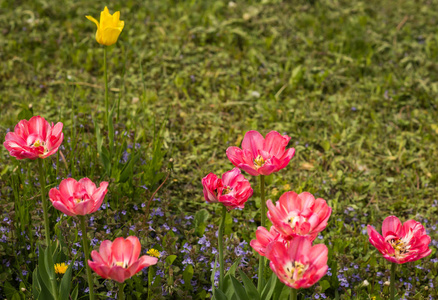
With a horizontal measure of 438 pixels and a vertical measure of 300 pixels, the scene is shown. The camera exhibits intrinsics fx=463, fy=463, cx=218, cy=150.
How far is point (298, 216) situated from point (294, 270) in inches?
6.9

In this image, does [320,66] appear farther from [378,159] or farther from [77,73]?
[77,73]

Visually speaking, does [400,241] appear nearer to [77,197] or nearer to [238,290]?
[238,290]

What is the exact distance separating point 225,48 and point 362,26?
138cm

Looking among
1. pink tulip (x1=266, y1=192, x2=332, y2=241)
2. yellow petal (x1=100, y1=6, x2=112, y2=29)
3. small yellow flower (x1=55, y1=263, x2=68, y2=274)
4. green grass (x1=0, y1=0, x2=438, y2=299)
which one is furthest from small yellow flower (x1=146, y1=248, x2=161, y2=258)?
yellow petal (x1=100, y1=6, x2=112, y2=29)

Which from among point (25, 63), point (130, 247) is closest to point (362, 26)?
point (25, 63)

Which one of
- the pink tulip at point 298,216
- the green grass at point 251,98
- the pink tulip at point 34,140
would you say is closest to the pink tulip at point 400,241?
the pink tulip at point 298,216

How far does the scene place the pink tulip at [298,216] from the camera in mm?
1366

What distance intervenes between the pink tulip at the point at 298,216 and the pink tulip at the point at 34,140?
0.78 metres

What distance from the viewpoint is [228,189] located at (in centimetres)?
158

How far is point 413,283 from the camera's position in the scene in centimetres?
231

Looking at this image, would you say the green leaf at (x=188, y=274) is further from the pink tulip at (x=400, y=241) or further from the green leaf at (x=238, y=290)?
the pink tulip at (x=400, y=241)

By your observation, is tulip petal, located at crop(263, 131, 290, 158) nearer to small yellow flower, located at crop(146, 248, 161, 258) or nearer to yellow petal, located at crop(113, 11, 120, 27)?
small yellow flower, located at crop(146, 248, 161, 258)

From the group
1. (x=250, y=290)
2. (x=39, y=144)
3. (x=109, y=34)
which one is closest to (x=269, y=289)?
(x=250, y=290)

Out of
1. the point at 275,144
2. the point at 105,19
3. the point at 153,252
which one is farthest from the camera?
the point at 105,19
